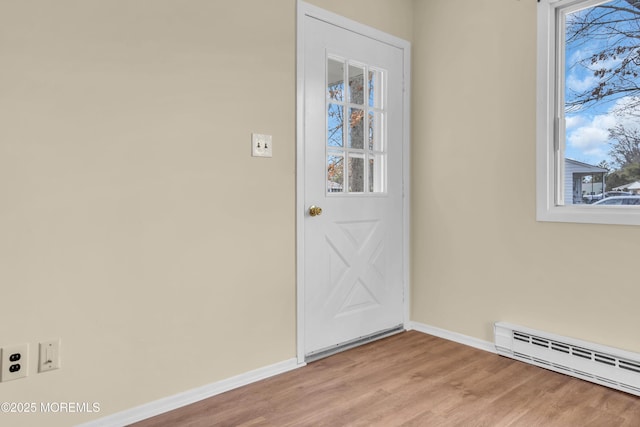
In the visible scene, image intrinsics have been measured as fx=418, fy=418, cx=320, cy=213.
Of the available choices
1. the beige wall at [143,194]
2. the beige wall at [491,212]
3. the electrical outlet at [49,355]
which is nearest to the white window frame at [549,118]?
the beige wall at [491,212]

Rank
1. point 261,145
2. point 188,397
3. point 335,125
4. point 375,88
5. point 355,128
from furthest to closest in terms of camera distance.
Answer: point 375,88 → point 355,128 → point 335,125 → point 261,145 → point 188,397

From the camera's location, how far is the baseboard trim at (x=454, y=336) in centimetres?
263

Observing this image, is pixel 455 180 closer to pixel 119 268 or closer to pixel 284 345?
pixel 284 345

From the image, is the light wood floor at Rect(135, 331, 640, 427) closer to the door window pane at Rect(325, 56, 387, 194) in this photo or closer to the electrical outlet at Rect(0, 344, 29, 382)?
the electrical outlet at Rect(0, 344, 29, 382)

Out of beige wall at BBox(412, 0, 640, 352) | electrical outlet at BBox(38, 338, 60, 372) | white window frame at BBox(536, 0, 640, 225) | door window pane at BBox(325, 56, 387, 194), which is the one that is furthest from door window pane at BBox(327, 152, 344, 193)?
electrical outlet at BBox(38, 338, 60, 372)

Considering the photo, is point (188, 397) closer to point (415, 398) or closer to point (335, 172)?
point (415, 398)

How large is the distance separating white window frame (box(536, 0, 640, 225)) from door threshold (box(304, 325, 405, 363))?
4.02 feet

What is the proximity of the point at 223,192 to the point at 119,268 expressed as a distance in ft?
1.91

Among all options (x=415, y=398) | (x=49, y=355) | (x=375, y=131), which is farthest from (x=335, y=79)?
(x=49, y=355)

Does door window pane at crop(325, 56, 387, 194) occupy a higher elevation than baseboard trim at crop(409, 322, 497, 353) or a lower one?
higher

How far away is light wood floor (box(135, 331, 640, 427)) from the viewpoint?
1820 millimetres

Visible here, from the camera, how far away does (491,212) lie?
262cm

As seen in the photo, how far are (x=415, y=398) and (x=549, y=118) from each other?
66.6 inches

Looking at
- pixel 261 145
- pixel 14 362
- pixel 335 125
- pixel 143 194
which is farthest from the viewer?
pixel 335 125
